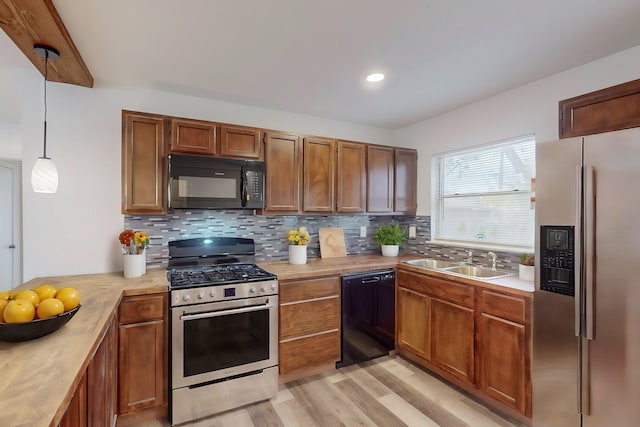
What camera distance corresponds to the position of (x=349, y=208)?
3264 mm

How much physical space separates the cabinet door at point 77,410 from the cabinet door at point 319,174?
6.87ft

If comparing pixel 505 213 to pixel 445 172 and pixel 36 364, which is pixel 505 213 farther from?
pixel 36 364

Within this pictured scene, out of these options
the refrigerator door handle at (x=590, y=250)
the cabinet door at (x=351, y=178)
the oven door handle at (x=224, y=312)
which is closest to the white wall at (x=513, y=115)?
the cabinet door at (x=351, y=178)

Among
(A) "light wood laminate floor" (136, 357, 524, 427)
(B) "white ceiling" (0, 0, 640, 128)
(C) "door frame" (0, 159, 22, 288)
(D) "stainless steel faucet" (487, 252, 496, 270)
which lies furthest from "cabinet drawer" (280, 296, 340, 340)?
(C) "door frame" (0, 159, 22, 288)

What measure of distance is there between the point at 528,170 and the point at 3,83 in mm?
4422

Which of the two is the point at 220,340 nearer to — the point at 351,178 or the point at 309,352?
the point at 309,352

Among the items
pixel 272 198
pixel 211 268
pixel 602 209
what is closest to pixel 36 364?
pixel 211 268

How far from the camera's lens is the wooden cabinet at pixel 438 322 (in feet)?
7.97

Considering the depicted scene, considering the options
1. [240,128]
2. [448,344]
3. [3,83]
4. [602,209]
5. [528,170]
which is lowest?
[448,344]

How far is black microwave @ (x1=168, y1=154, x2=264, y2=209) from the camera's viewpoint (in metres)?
2.45

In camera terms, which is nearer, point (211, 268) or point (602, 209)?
point (602, 209)

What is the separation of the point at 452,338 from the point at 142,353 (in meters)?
2.33

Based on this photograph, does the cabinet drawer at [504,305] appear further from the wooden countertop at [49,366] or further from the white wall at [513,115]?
the wooden countertop at [49,366]

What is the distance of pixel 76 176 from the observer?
2465mm
